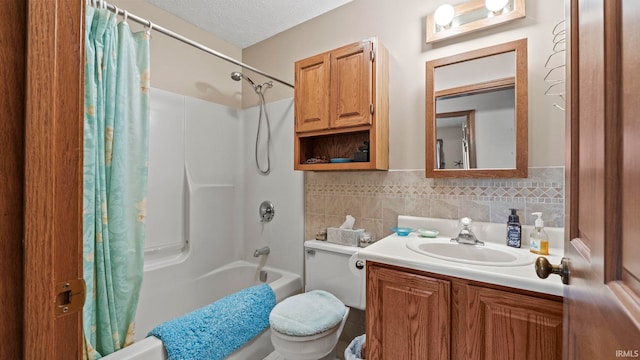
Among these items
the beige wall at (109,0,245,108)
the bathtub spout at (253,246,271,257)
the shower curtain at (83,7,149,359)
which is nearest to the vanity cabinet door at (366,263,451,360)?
the shower curtain at (83,7,149,359)

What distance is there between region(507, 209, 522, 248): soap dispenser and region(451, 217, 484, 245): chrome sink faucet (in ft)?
0.39

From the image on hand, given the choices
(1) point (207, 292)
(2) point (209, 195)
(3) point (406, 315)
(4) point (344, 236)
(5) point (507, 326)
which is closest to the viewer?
(5) point (507, 326)

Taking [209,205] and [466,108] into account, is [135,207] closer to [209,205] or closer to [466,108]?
[209,205]

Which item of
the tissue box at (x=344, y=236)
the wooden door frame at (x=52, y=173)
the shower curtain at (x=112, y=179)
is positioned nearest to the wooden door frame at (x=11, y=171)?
the wooden door frame at (x=52, y=173)

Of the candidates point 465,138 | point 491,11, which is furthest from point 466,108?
point 491,11

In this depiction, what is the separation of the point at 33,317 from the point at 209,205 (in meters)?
1.97

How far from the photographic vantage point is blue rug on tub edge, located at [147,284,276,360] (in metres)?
1.16

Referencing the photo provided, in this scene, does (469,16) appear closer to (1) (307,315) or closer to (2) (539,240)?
(2) (539,240)

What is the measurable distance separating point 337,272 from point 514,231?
3.16 ft

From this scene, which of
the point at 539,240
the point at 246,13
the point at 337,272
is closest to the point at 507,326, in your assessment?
the point at 539,240

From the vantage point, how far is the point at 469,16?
1.41m

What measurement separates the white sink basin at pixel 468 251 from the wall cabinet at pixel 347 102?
0.52 metres

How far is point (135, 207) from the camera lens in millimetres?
1306

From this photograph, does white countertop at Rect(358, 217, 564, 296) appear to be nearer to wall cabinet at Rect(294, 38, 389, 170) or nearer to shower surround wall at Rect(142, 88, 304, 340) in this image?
wall cabinet at Rect(294, 38, 389, 170)
